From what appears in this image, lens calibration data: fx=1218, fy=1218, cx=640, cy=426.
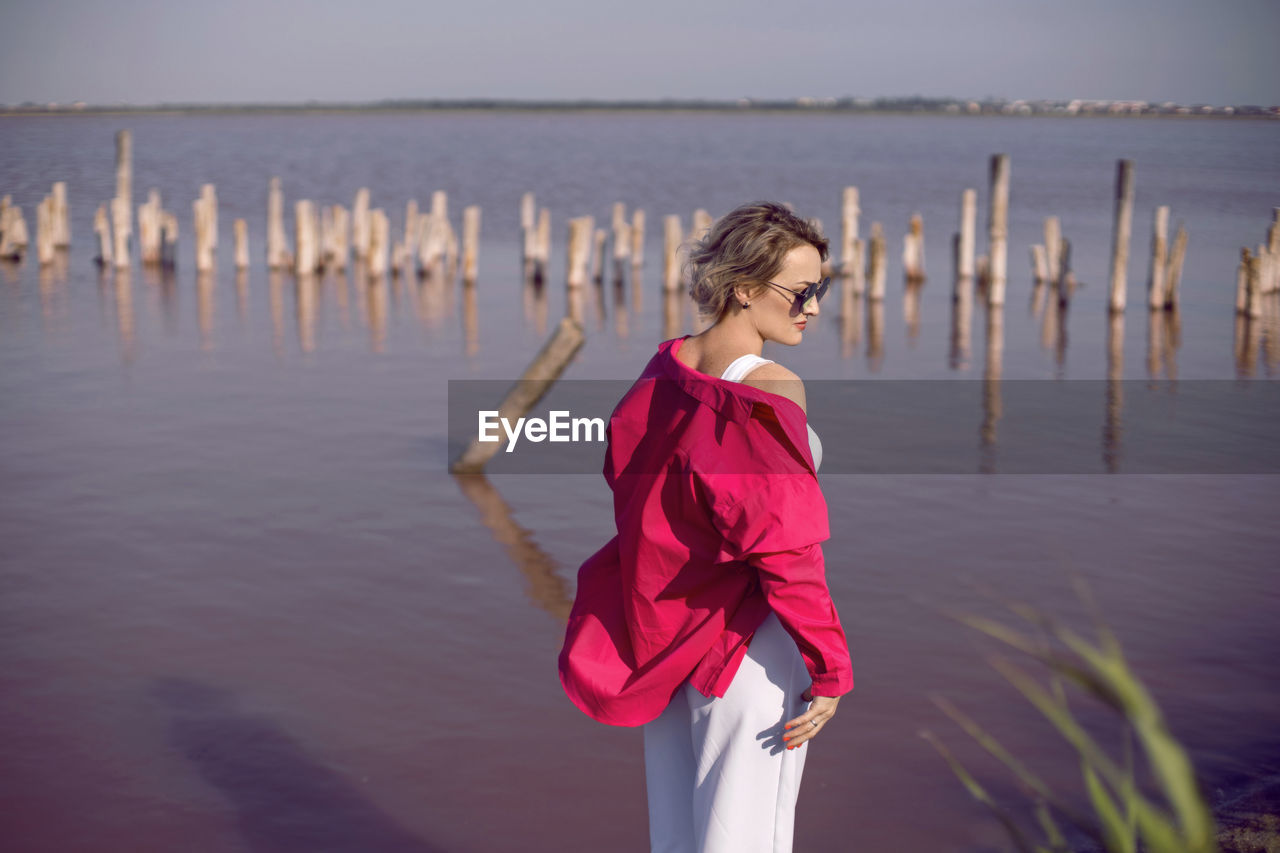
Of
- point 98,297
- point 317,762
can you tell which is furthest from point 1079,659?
point 98,297

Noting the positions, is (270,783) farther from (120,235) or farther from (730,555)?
(120,235)

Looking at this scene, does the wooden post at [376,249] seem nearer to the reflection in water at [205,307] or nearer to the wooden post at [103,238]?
the reflection in water at [205,307]

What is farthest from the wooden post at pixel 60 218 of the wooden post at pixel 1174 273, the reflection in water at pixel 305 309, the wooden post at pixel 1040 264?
the wooden post at pixel 1174 273

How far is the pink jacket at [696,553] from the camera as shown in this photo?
98.5 inches

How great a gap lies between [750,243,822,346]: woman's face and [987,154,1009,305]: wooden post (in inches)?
637

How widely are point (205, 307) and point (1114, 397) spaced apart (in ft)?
39.4

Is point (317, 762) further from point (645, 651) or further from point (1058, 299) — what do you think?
point (1058, 299)

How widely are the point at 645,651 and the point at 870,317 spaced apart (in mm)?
15341

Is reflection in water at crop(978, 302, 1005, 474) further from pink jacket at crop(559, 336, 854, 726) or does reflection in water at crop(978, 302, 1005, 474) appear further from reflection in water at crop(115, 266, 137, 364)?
reflection in water at crop(115, 266, 137, 364)

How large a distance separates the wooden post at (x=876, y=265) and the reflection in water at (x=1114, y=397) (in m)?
3.29

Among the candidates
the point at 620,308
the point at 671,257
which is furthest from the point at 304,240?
the point at 671,257

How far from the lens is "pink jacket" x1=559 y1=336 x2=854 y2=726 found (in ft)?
8.21

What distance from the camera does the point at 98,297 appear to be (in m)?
17.7

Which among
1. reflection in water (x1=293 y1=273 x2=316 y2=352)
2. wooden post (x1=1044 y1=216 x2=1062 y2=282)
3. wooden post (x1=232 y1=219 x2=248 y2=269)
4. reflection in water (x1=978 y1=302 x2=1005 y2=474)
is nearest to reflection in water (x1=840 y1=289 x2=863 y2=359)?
reflection in water (x1=978 y1=302 x2=1005 y2=474)
